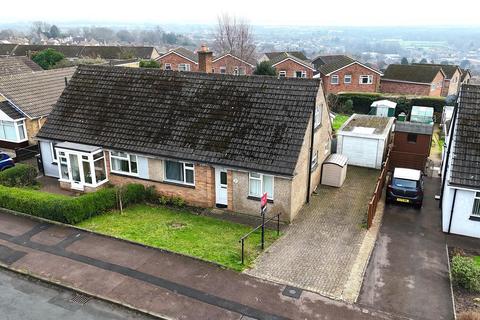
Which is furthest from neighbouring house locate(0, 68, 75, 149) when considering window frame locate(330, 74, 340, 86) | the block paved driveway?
window frame locate(330, 74, 340, 86)

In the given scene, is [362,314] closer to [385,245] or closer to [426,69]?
[385,245]

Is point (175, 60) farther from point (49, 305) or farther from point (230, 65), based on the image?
point (49, 305)

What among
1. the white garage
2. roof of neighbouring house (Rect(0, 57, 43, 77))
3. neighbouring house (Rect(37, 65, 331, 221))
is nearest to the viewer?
neighbouring house (Rect(37, 65, 331, 221))

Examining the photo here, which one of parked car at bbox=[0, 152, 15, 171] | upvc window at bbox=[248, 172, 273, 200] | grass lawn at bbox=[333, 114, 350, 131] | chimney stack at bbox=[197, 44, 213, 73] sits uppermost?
chimney stack at bbox=[197, 44, 213, 73]

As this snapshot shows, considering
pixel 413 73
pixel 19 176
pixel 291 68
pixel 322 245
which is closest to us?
pixel 322 245

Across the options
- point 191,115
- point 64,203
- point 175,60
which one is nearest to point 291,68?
point 175,60

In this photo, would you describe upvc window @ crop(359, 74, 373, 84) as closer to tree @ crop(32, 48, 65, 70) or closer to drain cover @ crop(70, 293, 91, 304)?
tree @ crop(32, 48, 65, 70)

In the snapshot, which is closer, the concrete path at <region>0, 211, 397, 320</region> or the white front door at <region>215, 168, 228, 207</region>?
the concrete path at <region>0, 211, 397, 320</region>
